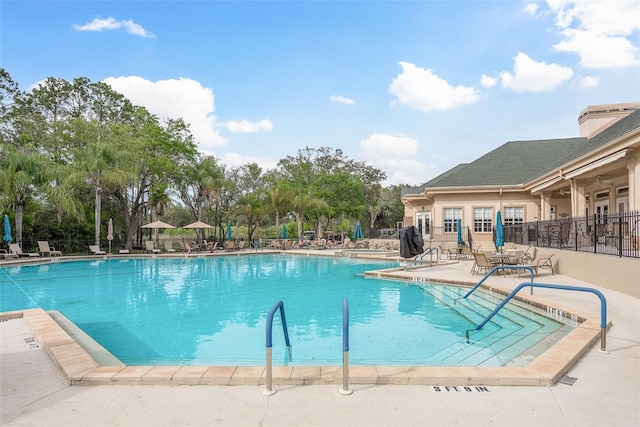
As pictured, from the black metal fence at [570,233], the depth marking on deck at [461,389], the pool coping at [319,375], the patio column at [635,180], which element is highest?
the patio column at [635,180]

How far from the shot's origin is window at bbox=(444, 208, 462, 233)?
25812mm

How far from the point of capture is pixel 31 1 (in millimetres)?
11266

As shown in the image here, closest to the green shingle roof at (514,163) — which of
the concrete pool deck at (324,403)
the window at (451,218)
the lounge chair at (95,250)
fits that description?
the window at (451,218)

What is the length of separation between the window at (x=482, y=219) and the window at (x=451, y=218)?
988 mm

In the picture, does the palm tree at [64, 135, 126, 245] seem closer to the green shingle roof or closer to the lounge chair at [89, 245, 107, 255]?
the lounge chair at [89, 245, 107, 255]

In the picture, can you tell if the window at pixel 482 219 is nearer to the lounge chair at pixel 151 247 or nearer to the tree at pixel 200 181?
the tree at pixel 200 181

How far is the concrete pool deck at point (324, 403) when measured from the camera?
3107 millimetres

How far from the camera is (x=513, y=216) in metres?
24.9

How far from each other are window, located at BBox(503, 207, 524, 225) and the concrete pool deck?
22.4 m

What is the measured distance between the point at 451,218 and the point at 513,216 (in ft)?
12.4

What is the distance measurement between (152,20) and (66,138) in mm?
17003

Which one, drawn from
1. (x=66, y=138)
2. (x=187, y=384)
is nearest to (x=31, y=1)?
(x=187, y=384)

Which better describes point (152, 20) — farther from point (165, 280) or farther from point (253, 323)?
point (253, 323)

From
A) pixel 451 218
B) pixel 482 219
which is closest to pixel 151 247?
pixel 451 218
